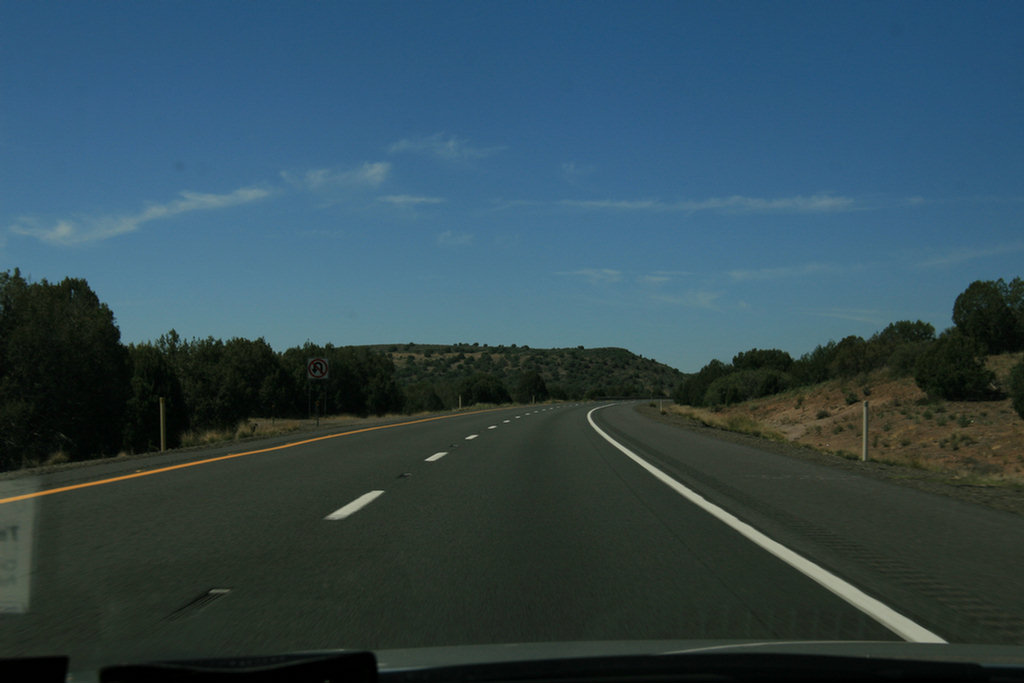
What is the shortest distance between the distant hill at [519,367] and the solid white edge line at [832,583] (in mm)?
140582

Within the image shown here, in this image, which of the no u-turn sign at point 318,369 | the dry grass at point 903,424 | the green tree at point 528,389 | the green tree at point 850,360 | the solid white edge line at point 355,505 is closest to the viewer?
the solid white edge line at point 355,505

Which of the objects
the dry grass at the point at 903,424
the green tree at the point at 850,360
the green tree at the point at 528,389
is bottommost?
the dry grass at the point at 903,424

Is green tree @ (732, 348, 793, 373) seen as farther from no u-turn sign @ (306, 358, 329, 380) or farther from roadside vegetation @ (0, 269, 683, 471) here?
no u-turn sign @ (306, 358, 329, 380)

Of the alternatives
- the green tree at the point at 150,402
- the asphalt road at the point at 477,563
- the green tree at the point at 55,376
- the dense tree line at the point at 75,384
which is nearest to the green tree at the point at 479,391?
the dense tree line at the point at 75,384

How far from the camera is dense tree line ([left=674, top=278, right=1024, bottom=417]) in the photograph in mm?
47594

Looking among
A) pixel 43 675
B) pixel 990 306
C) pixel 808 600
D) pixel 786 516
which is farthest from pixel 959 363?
pixel 43 675

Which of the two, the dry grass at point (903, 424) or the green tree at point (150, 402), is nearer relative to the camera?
the dry grass at point (903, 424)

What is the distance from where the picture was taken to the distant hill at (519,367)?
161 metres

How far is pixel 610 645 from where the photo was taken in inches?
149

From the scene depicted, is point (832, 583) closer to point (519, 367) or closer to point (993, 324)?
point (993, 324)

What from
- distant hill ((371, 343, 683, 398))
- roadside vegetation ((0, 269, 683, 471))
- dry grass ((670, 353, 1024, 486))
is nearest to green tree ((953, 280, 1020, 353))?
dry grass ((670, 353, 1024, 486))

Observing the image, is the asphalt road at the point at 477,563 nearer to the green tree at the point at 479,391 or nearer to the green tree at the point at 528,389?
the green tree at the point at 479,391

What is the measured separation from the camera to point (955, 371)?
47656mm

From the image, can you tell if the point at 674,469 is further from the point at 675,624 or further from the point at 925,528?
the point at 675,624
